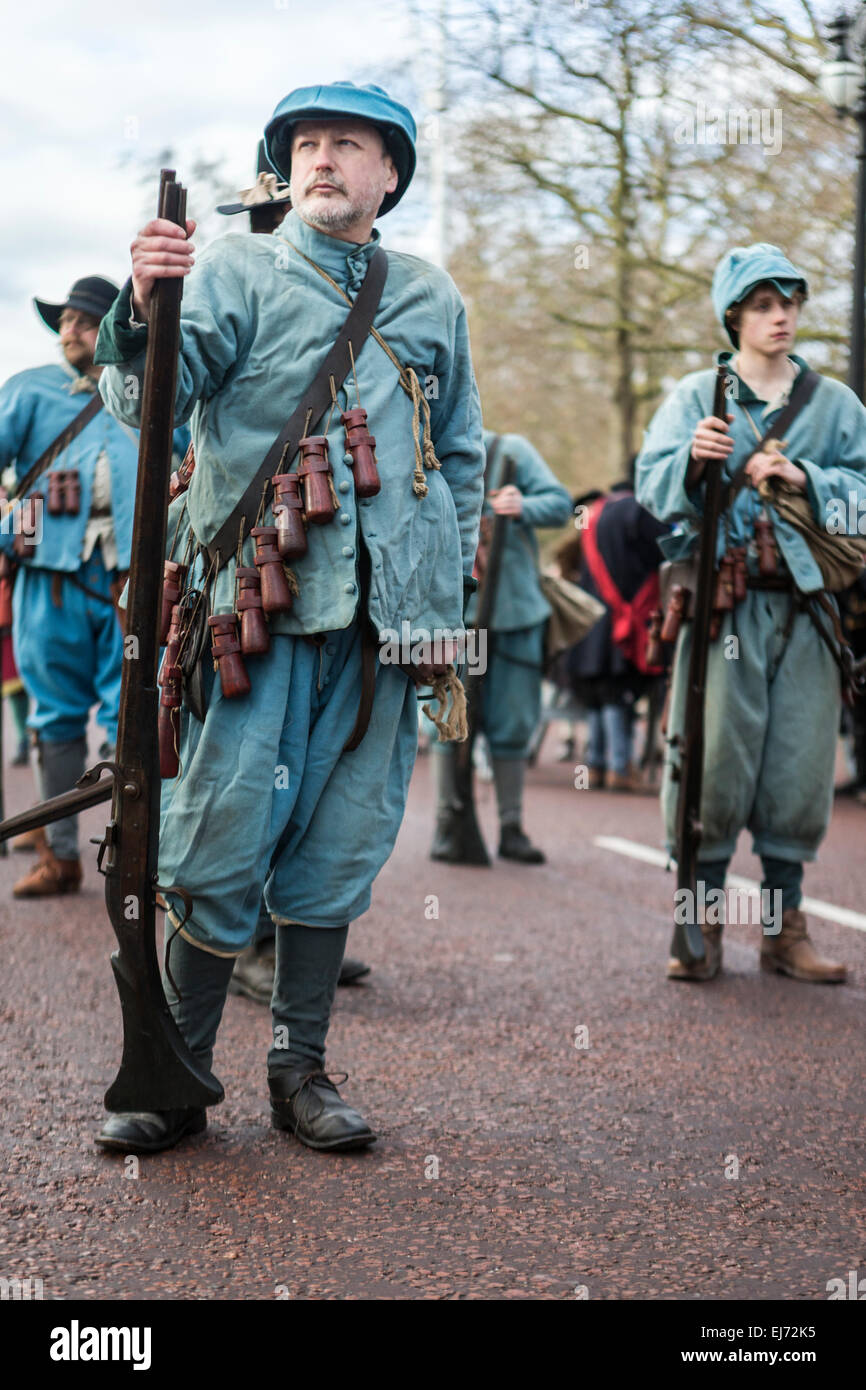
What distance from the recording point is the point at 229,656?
3.52 meters

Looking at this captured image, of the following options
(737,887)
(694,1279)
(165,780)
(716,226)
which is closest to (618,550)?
(737,887)

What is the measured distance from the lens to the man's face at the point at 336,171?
367 cm

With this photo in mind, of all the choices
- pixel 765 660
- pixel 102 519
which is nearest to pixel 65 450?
pixel 102 519

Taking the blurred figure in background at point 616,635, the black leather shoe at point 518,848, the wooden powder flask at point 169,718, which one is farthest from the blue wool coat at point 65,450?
the blurred figure in background at point 616,635

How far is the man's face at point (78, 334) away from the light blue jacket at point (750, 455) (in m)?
2.32

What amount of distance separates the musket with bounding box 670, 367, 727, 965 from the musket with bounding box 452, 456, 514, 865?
236cm

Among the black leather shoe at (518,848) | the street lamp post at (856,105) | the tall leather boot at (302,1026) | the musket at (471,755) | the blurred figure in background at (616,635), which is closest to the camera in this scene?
the tall leather boot at (302,1026)

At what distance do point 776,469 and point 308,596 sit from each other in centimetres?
230

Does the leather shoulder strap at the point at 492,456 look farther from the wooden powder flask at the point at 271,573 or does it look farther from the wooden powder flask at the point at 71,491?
the wooden powder flask at the point at 271,573

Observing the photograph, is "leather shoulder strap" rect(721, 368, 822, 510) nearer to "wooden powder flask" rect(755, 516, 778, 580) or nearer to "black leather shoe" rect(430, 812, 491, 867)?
"wooden powder flask" rect(755, 516, 778, 580)

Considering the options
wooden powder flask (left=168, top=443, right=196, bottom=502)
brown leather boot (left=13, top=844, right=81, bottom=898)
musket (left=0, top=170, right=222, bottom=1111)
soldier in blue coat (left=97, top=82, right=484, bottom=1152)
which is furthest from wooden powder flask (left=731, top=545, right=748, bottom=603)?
brown leather boot (left=13, top=844, right=81, bottom=898)

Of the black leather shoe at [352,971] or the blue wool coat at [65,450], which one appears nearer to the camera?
the black leather shoe at [352,971]
